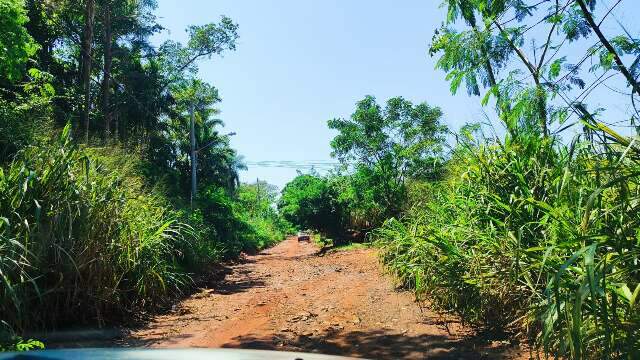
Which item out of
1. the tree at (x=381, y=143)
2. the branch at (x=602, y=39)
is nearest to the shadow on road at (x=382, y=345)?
the branch at (x=602, y=39)

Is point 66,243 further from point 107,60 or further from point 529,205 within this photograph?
point 107,60

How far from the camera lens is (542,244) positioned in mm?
5113

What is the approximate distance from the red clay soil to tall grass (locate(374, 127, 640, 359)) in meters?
0.47

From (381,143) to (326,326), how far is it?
69.4ft

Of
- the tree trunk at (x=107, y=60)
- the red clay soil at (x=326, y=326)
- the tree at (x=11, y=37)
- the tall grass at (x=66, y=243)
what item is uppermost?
the tree trunk at (x=107, y=60)

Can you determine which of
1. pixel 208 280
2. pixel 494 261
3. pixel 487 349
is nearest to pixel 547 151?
pixel 494 261

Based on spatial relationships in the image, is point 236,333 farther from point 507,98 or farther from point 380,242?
point 380,242

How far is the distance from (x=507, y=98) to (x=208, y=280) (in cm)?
969

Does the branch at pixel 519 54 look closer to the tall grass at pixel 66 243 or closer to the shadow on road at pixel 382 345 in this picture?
the shadow on road at pixel 382 345

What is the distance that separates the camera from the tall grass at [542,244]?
329 centimetres

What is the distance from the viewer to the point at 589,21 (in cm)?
527

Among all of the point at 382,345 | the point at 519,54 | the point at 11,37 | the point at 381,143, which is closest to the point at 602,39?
the point at 519,54

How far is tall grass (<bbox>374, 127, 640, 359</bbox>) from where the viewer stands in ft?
10.8

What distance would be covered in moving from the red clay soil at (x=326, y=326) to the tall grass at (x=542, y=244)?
47 cm
